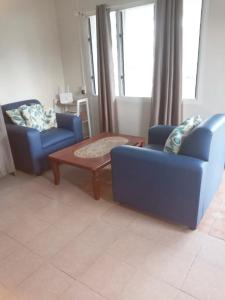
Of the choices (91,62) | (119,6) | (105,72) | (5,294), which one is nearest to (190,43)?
(119,6)

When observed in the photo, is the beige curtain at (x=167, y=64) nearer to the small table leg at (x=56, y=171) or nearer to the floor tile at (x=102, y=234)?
the small table leg at (x=56, y=171)

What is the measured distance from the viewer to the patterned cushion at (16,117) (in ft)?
10.6

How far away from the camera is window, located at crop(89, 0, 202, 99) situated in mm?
3102

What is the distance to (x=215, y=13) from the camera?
282 cm

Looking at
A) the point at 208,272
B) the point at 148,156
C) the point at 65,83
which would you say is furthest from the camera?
the point at 65,83

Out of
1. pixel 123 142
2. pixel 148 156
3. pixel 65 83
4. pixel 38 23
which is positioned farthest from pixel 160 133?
pixel 38 23

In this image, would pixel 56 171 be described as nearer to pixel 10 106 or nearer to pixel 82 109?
pixel 10 106

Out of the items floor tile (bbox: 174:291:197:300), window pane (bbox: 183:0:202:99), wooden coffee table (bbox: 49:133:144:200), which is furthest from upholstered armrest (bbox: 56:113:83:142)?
floor tile (bbox: 174:291:197:300)

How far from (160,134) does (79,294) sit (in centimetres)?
185

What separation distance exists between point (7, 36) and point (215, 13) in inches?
111

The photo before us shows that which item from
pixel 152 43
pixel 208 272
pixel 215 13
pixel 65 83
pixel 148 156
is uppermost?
pixel 215 13

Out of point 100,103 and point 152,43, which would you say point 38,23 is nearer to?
point 100,103

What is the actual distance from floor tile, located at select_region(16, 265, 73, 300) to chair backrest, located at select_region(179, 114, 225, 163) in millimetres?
1322

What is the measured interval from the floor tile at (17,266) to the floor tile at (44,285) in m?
0.05
